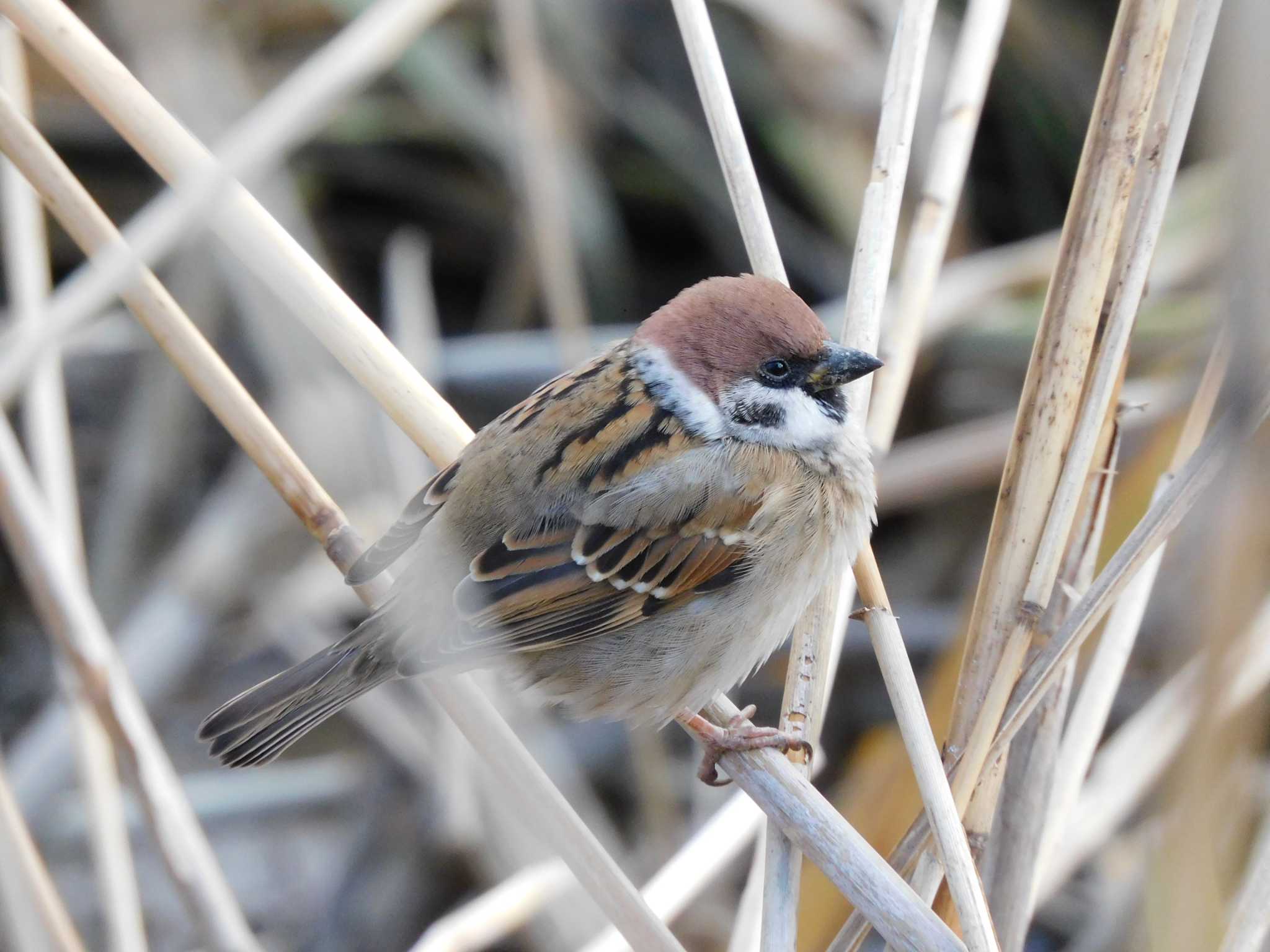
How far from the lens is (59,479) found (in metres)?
2.70

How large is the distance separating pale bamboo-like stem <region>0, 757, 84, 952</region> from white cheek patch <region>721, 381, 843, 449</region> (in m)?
1.36

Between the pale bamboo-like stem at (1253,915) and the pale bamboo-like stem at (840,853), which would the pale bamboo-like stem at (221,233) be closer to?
the pale bamboo-like stem at (840,853)

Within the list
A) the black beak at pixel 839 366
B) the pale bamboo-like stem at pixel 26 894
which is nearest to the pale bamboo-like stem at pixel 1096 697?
the black beak at pixel 839 366

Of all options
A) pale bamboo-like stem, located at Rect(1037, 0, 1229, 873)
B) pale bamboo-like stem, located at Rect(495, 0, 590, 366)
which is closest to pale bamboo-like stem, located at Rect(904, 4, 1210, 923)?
pale bamboo-like stem, located at Rect(1037, 0, 1229, 873)

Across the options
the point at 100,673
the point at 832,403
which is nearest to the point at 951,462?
the point at 832,403

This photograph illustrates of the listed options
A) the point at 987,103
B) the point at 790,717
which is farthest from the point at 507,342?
the point at 790,717

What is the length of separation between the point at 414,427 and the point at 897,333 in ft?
2.71

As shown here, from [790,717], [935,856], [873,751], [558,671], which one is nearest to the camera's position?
[935,856]

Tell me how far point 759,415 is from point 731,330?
0.16 metres

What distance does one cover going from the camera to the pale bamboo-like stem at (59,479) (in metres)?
2.28

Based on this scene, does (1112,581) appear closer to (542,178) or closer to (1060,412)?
(1060,412)

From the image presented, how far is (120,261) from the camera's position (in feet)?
6.35

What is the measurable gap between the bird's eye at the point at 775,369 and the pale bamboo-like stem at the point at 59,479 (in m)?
1.33

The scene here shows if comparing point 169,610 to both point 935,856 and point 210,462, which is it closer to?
point 210,462
